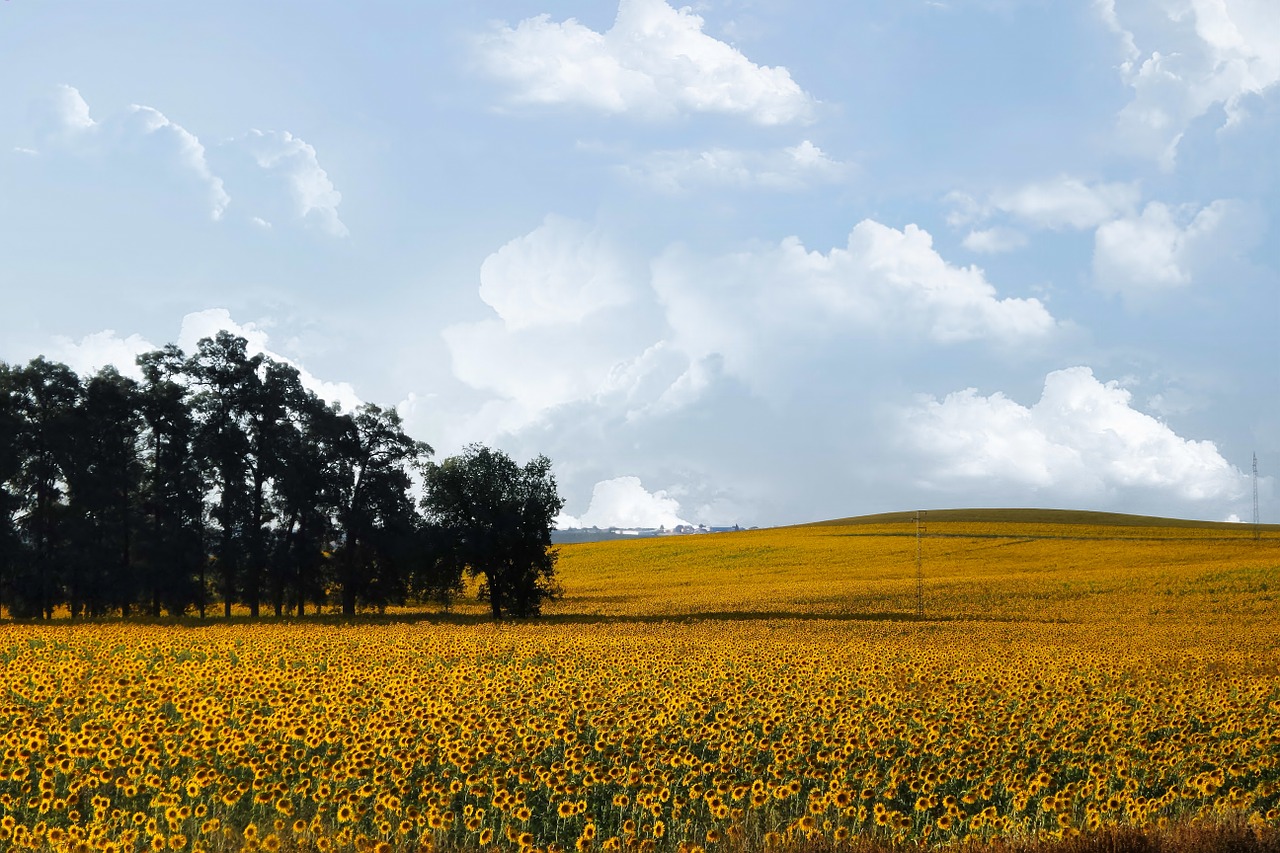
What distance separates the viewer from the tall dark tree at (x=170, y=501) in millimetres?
45156

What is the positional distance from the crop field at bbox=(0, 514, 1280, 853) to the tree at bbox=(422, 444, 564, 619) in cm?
2016

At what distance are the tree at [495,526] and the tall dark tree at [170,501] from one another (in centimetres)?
1022

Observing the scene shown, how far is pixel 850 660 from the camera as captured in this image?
22.1 meters

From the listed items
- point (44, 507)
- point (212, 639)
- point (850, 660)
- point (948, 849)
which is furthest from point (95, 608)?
point (948, 849)

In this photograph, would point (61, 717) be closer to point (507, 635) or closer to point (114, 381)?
point (507, 635)

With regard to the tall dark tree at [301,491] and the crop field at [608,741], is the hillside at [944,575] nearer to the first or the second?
the tall dark tree at [301,491]

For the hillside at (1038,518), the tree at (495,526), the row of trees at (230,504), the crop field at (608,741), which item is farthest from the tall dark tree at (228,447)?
the hillside at (1038,518)

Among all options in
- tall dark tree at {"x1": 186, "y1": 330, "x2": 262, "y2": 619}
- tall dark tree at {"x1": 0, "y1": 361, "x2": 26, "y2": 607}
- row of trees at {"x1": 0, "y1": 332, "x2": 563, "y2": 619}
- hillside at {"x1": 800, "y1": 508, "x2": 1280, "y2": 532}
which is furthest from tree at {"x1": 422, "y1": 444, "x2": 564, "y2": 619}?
hillside at {"x1": 800, "y1": 508, "x2": 1280, "y2": 532}

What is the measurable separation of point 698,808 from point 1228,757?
7341 millimetres

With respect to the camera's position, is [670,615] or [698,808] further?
[670,615]

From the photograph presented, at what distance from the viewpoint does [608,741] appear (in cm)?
1195

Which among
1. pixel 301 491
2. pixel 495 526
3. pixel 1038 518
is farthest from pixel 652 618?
pixel 1038 518

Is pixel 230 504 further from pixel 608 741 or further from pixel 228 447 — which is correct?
pixel 608 741

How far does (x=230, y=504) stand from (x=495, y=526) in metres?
11.7
